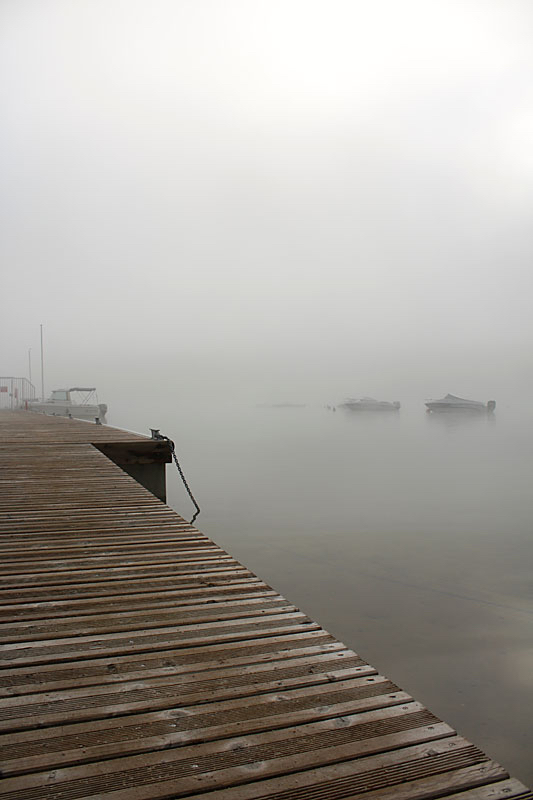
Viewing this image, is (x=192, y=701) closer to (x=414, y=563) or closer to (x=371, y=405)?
(x=414, y=563)

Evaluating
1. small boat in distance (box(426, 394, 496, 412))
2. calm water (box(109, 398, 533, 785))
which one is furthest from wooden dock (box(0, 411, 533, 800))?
small boat in distance (box(426, 394, 496, 412))

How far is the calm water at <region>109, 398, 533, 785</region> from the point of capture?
5070mm

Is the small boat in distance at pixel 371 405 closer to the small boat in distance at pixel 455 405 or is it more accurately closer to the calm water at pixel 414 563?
the small boat in distance at pixel 455 405

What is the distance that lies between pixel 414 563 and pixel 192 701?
7.97 m

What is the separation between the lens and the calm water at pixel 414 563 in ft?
16.6

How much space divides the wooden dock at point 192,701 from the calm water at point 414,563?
2564 mm

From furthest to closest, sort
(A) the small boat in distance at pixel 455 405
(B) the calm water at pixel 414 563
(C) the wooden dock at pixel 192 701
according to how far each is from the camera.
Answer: (A) the small boat in distance at pixel 455 405, (B) the calm water at pixel 414 563, (C) the wooden dock at pixel 192 701

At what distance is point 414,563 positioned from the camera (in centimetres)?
935

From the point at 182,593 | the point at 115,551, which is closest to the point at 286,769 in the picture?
the point at 182,593

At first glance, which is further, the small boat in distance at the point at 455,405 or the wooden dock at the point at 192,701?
the small boat in distance at the point at 455,405

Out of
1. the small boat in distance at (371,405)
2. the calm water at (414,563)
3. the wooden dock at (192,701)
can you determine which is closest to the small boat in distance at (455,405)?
the small boat in distance at (371,405)

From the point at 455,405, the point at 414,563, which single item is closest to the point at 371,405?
the point at 455,405

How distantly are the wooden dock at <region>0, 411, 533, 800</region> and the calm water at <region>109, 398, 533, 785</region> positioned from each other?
2564mm

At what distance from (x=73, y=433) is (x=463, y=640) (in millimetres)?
8705
